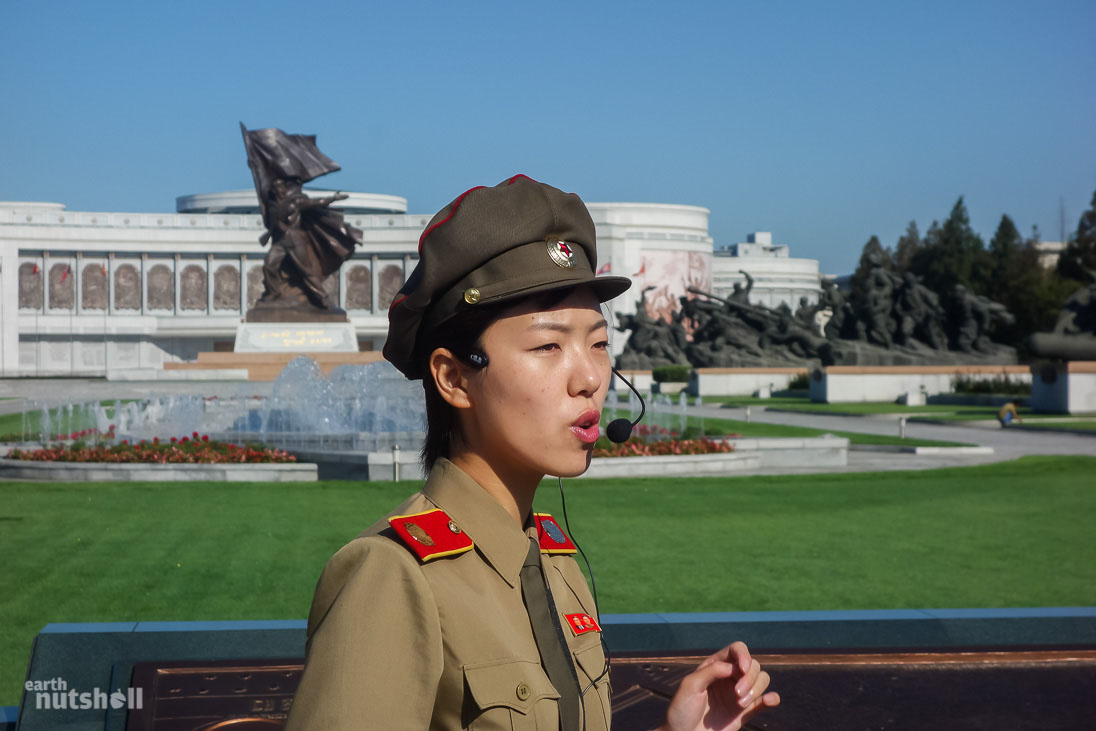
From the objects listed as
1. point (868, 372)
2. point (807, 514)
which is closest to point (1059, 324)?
point (868, 372)

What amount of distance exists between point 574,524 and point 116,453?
247 inches

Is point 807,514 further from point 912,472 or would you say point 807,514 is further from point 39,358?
point 39,358

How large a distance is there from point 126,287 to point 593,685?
7938 cm

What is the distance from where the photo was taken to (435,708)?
1410 mm

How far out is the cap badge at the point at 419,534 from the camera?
56.3 inches

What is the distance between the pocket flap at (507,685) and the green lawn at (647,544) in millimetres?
3644

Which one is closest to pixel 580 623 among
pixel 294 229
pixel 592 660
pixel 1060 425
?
pixel 592 660

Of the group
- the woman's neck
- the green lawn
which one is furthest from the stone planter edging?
the woman's neck

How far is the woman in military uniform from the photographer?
140cm

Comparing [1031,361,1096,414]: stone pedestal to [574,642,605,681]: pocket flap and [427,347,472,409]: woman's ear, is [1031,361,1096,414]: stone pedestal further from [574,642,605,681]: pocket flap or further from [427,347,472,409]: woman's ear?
[427,347,472,409]: woman's ear

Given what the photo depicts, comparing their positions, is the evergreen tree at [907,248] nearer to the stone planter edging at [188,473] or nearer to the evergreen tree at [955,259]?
the evergreen tree at [955,259]

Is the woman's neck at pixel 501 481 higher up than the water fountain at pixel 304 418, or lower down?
higher up

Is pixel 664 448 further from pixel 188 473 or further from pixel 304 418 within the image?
pixel 304 418

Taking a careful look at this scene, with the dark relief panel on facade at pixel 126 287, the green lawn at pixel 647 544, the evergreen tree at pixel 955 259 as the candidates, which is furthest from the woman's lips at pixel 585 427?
the dark relief panel on facade at pixel 126 287
